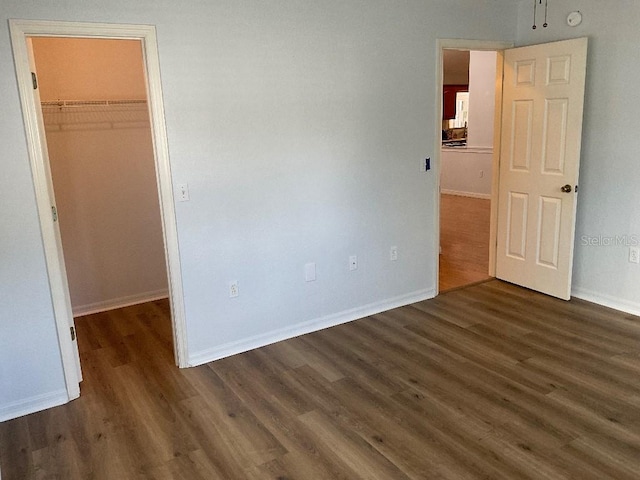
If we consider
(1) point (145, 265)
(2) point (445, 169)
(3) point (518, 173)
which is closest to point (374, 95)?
(3) point (518, 173)

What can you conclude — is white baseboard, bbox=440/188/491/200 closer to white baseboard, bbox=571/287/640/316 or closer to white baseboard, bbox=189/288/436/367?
white baseboard, bbox=571/287/640/316

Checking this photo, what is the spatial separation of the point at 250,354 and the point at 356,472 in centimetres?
137

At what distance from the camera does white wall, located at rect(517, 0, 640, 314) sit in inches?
144

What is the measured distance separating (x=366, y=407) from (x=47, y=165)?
7.23 feet

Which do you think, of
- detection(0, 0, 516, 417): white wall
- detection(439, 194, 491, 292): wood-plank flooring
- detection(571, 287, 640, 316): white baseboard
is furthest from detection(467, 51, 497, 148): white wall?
detection(571, 287, 640, 316): white baseboard

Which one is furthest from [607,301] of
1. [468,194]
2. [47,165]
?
[468,194]

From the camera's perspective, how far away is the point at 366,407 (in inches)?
109

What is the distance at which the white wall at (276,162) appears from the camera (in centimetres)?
278

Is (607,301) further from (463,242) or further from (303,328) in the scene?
(303,328)

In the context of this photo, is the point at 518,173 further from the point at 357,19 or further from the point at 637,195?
the point at 357,19

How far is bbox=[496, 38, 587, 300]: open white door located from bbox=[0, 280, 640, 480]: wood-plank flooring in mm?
550

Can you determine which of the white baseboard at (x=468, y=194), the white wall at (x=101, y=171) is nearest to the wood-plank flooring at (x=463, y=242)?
the white baseboard at (x=468, y=194)

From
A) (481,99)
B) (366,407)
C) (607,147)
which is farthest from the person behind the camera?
(481,99)

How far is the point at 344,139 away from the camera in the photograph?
144 inches
